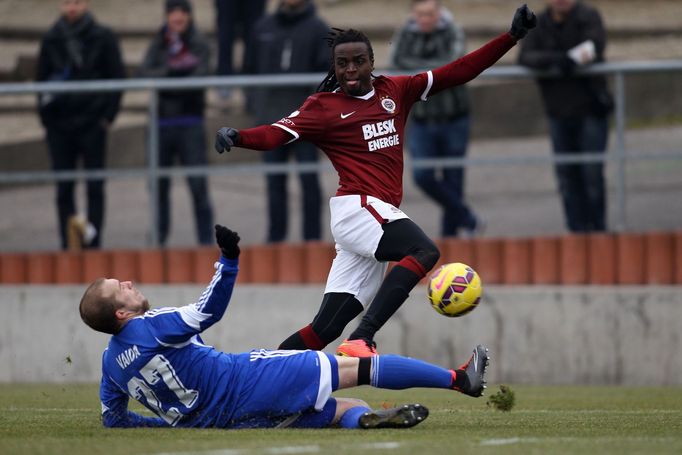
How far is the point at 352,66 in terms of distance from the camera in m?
9.66

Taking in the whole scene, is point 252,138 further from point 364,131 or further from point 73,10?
point 73,10

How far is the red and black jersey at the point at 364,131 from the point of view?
9.70 metres

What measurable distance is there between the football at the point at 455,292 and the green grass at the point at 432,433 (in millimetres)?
704

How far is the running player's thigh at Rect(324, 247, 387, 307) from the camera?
382 inches

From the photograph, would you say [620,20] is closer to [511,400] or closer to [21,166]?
[21,166]

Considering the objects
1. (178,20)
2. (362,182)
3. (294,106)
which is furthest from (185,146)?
(362,182)

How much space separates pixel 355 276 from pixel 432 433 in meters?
1.59

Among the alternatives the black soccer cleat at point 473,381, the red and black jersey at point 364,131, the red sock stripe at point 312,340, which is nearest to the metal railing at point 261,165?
the red and black jersey at point 364,131

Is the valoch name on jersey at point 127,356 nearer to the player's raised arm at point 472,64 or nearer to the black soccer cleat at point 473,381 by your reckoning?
the black soccer cleat at point 473,381

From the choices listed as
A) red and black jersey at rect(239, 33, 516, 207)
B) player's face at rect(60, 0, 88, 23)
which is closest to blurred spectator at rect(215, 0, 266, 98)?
player's face at rect(60, 0, 88, 23)

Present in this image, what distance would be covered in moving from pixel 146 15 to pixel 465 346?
42.9 ft

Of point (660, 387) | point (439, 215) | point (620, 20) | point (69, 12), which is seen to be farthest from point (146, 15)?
point (660, 387)

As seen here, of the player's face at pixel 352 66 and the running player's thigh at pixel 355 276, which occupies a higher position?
the player's face at pixel 352 66

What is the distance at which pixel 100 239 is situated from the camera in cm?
1464
